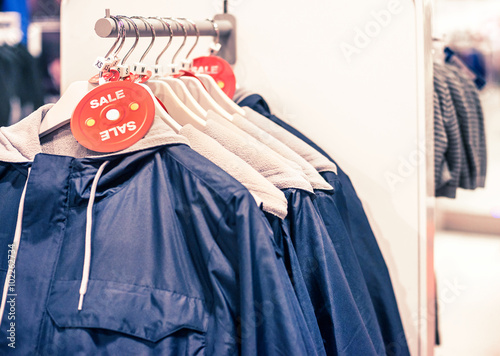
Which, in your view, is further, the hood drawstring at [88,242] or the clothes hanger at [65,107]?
the clothes hanger at [65,107]

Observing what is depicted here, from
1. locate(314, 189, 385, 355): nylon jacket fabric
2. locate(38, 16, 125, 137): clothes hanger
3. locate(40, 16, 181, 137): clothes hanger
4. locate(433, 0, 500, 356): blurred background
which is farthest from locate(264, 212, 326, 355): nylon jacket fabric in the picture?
locate(433, 0, 500, 356): blurred background

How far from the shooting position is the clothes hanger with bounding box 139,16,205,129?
1003 mm

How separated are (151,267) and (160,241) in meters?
0.04

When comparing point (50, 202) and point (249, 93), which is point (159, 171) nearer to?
point (50, 202)

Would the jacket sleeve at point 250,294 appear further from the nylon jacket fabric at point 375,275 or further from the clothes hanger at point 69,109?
the nylon jacket fabric at point 375,275

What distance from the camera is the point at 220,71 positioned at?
1.22 m

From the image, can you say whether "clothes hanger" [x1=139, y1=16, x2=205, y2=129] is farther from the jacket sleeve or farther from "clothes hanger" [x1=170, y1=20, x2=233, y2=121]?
the jacket sleeve

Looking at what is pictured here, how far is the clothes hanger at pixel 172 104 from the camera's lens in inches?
39.5

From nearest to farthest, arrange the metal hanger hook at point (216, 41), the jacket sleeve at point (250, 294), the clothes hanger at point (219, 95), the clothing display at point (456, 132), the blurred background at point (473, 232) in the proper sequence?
1. the jacket sleeve at point (250, 294)
2. the clothes hanger at point (219, 95)
3. the metal hanger hook at point (216, 41)
4. the clothing display at point (456, 132)
5. the blurred background at point (473, 232)

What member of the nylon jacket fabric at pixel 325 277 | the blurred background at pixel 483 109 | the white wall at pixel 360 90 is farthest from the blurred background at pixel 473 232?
the nylon jacket fabric at pixel 325 277

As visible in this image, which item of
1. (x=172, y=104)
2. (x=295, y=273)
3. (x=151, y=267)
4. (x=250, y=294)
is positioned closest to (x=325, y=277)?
(x=295, y=273)

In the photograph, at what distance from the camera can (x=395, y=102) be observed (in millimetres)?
1220

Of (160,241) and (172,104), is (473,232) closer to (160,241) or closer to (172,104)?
(172,104)

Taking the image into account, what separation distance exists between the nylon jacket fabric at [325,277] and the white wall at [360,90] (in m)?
0.40
